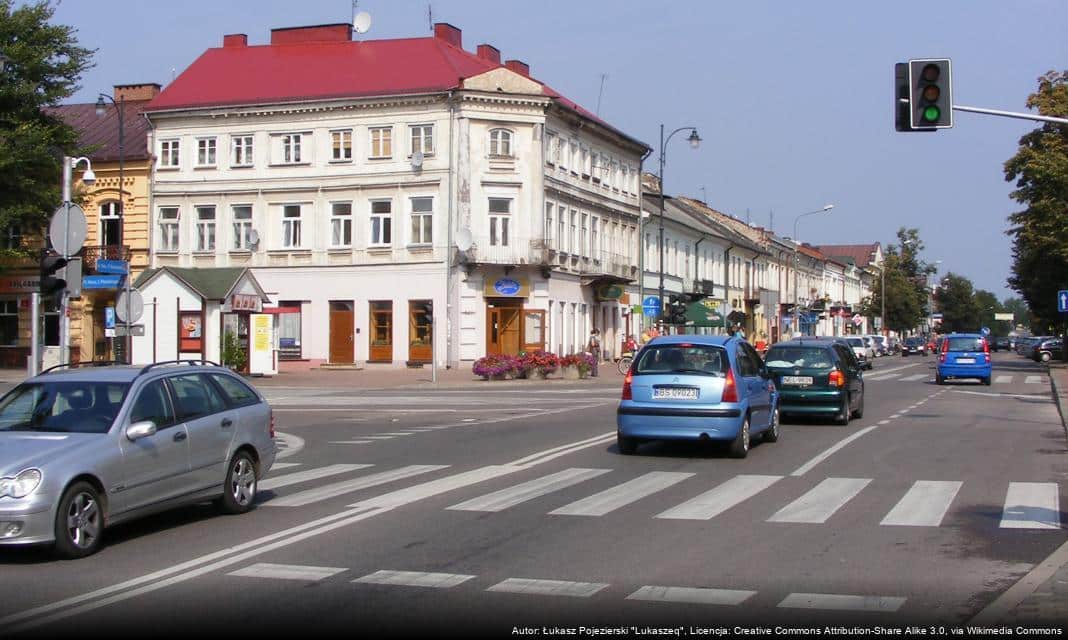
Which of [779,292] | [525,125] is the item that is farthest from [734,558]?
[779,292]

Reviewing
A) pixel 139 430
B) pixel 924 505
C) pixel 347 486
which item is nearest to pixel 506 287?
pixel 347 486

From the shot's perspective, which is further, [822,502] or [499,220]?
[499,220]

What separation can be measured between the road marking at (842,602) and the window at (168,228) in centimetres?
4681

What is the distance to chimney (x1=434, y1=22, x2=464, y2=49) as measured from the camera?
5209 centimetres

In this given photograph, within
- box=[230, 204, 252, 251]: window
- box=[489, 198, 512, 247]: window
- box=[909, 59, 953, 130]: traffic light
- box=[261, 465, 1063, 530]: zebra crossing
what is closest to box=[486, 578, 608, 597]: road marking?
box=[261, 465, 1063, 530]: zebra crossing

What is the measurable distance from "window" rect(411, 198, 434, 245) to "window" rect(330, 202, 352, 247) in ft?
9.61

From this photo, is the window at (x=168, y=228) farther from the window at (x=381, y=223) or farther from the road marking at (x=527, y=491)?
the road marking at (x=527, y=491)

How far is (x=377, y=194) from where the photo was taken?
47.7m

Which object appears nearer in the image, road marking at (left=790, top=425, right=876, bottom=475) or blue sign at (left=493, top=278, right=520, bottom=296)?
road marking at (left=790, top=425, right=876, bottom=475)

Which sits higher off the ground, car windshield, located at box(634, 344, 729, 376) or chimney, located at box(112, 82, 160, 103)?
chimney, located at box(112, 82, 160, 103)

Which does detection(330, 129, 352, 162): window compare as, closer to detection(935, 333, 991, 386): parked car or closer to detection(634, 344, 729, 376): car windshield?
detection(935, 333, 991, 386): parked car

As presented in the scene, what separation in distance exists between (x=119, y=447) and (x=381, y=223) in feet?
128

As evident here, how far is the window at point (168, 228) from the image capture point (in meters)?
50.8

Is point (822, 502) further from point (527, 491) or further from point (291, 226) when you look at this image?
point (291, 226)
